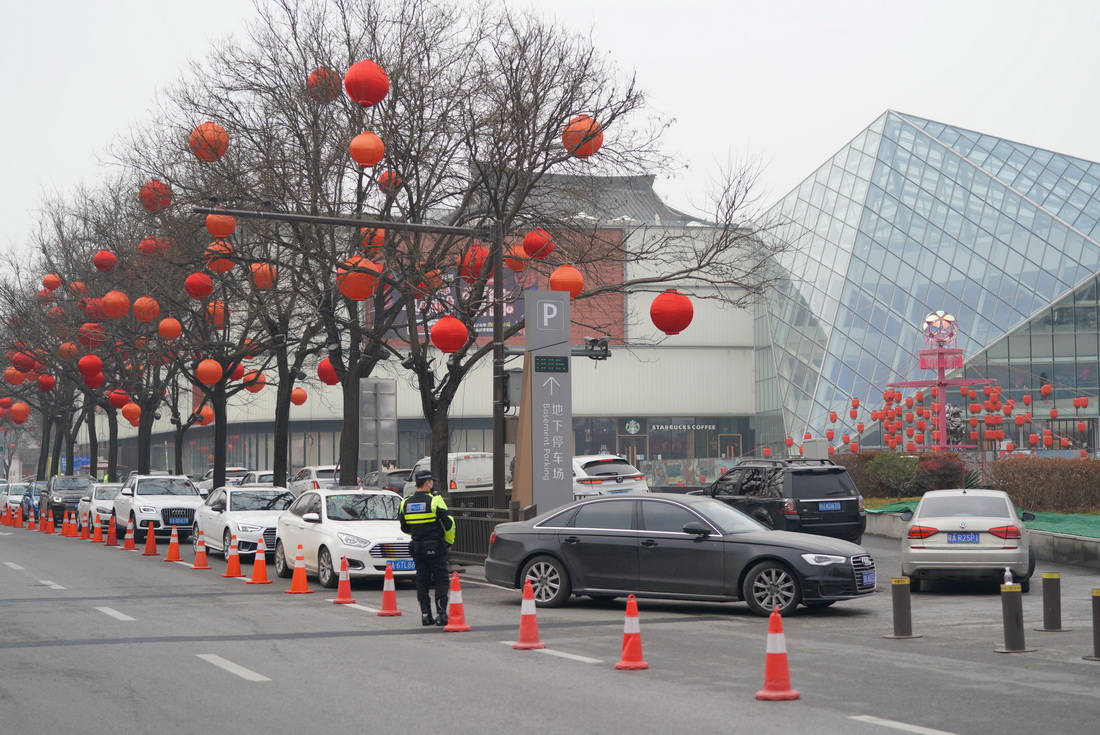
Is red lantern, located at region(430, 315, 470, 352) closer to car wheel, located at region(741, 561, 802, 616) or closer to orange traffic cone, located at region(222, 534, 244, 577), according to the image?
orange traffic cone, located at region(222, 534, 244, 577)

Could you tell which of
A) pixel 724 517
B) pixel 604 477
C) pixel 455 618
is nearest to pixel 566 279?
pixel 724 517

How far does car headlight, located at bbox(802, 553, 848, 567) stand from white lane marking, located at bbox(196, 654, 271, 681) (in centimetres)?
680

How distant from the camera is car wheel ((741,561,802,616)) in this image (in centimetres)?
1514

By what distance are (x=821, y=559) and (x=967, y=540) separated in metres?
3.49

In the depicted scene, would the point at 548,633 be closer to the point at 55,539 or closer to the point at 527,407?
the point at 527,407

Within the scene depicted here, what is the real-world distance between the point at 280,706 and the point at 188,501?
77.8 feet

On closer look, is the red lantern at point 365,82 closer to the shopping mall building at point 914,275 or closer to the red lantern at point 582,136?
the red lantern at point 582,136

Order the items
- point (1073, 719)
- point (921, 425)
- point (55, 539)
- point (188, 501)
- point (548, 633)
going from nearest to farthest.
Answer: point (1073, 719) < point (548, 633) < point (188, 501) < point (55, 539) < point (921, 425)

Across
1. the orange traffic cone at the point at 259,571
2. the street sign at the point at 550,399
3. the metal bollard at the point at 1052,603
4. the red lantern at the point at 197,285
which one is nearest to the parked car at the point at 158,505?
the red lantern at the point at 197,285

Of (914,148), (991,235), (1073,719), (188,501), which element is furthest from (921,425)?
(1073,719)

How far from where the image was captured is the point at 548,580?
53.6 ft

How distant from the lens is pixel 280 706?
9133mm

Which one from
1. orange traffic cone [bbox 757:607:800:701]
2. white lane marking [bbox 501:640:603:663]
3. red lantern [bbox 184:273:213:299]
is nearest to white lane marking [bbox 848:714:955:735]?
orange traffic cone [bbox 757:607:800:701]

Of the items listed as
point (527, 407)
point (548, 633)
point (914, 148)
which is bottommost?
point (548, 633)
